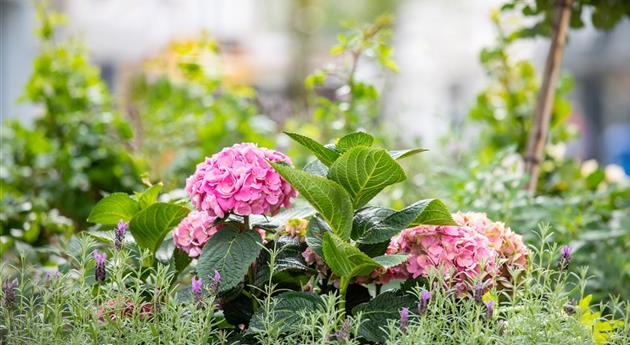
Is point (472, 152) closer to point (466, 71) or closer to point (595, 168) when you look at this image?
point (595, 168)

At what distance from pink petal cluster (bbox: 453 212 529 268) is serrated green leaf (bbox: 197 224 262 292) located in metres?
0.49

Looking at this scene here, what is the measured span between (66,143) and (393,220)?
8.33 ft

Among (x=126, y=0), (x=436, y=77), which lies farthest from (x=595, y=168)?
(x=436, y=77)

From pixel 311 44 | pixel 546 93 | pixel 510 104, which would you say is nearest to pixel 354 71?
pixel 546 93

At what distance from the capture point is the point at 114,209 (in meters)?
2.07

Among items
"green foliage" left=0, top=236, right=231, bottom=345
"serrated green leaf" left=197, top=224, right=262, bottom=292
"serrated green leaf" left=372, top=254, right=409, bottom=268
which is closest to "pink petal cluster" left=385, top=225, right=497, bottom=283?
"serrated green leaf" left=372, top=254, right=409, bottom=268

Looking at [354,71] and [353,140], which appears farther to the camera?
[354,71]

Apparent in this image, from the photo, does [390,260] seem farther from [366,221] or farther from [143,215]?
[143,215]

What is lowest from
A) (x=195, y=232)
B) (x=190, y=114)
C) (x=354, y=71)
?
(x=190, y=114)

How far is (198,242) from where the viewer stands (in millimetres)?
2002

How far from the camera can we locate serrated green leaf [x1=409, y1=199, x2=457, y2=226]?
73.7 inches

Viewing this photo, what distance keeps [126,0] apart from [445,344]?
462 inches

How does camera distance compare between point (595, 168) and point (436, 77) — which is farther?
point (436, 77)

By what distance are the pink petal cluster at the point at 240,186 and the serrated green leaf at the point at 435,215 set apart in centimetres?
28
